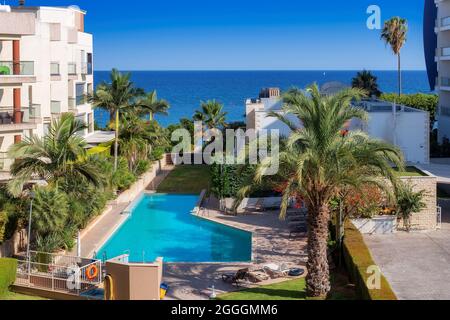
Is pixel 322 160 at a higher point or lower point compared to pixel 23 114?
lower

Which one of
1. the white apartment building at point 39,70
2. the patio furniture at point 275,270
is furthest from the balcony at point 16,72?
the patio furniture at point 275,270

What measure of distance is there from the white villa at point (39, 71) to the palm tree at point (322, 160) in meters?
15.3

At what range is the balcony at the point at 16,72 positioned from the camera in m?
31.7

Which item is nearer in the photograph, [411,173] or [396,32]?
[411,173]

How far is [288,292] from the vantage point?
22.2 meters

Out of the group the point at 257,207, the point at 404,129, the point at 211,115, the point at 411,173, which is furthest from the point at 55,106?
the point at 411,173

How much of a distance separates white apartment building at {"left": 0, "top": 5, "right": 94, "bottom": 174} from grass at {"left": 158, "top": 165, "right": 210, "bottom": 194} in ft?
22.6

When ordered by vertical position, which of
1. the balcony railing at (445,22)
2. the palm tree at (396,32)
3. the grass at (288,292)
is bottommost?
the grass at (288,292)

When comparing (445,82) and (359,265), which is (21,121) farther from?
(445,82)

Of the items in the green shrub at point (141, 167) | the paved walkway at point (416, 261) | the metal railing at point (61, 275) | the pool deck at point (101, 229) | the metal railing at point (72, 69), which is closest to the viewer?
the paved walkway at point (416, 261)

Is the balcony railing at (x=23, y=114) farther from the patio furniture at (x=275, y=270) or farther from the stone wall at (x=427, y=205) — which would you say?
the stone wall at (x=427, y=205)

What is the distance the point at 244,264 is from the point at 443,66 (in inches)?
1361

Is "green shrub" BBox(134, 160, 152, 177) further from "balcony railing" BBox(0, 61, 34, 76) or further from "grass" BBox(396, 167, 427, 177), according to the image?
"grass" BBox(396, 167, 427, 177)
